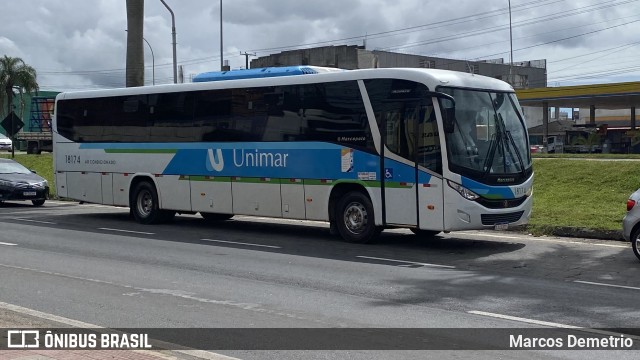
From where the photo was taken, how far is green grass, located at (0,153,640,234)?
54.6 feet

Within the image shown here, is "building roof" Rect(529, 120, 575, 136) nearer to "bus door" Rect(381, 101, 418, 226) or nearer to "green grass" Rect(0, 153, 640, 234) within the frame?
"green grass" Rect(0, 153, 640, 234)

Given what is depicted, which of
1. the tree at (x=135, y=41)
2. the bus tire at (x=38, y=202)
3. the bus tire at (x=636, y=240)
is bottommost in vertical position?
the bus tire at (x=38, y=202)

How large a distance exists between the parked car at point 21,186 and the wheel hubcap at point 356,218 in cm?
1370

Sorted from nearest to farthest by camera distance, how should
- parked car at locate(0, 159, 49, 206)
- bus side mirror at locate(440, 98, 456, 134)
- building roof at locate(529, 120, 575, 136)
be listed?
1. bus side mirror at locate(440, 98, 456, 134)
2. parked car at locate(0, 159, 49, 206)
3. building roof at locate(529, 120, 575, 136)

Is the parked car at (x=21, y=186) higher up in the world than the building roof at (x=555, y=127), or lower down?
lower down

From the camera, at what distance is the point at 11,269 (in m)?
12.6

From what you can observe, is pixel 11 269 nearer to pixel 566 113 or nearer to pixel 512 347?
pixel 512 347

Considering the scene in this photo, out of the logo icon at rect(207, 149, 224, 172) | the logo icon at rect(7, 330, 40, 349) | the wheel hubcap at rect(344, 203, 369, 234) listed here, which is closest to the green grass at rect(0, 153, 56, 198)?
the logo icon at rect(207, 149, 224, 172)

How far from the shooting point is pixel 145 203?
19.9 metres

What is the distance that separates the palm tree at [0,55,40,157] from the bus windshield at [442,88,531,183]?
150 feet

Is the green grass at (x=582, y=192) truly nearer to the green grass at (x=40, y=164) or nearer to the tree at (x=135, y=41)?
the tree at (x=135, y=41)

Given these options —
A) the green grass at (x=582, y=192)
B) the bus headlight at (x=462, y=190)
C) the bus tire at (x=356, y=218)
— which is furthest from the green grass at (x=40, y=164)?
the bus headlight at (x=462, y=190)

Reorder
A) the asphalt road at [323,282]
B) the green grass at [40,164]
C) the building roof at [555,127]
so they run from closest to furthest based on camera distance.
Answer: the asphalt road at [323,282], the green grass at [40,164], the building roof at [555,127]

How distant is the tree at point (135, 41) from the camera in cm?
2844
